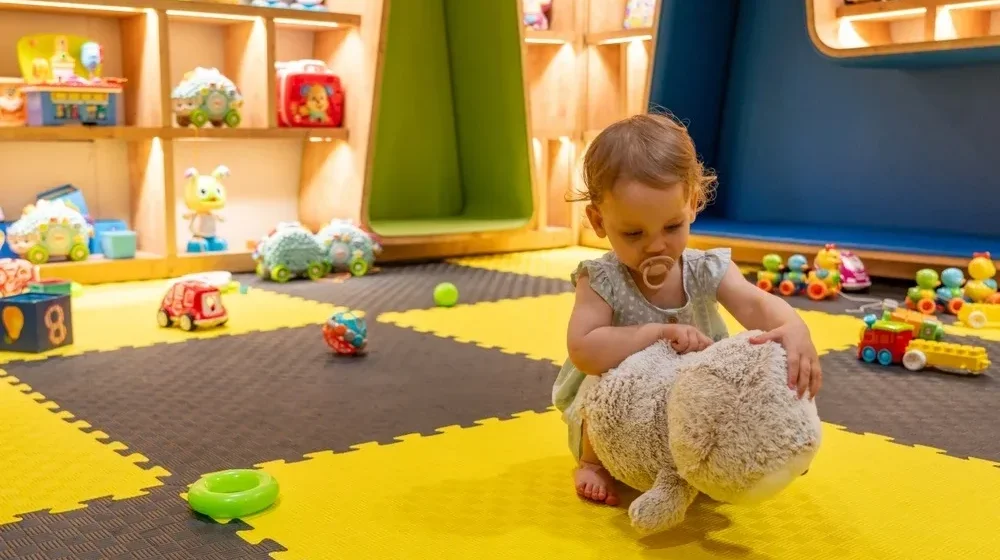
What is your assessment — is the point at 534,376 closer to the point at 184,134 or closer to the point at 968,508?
the point at 968,508

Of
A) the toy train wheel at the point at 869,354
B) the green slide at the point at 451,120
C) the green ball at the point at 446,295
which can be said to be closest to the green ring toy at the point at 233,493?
the toy train wheel at the point at 869,354

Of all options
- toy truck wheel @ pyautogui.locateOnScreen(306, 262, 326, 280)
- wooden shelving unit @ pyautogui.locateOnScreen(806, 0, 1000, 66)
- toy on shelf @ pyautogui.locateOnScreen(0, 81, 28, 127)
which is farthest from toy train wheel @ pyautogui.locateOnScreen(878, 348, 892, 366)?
toy on shelf @ pyautogui.locateOnScreen(0, 81, 28, 127)

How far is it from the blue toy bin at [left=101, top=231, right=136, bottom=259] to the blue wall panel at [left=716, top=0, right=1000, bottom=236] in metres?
2.11

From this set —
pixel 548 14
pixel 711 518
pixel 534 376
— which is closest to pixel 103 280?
pixel 534 376

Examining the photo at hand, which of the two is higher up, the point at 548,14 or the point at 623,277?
the point at 548,14

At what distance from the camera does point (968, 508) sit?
139 centimetres

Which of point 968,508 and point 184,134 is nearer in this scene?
point 968,508

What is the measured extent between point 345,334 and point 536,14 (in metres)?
2.63

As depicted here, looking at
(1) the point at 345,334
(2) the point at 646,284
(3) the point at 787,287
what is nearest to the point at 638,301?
(2) the point at 646,284

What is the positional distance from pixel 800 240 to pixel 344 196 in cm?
172

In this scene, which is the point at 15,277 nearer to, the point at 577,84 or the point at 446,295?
the point at 446,295

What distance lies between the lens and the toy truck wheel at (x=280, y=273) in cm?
356

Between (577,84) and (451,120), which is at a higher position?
(577,84)

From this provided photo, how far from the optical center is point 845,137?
159 inches
